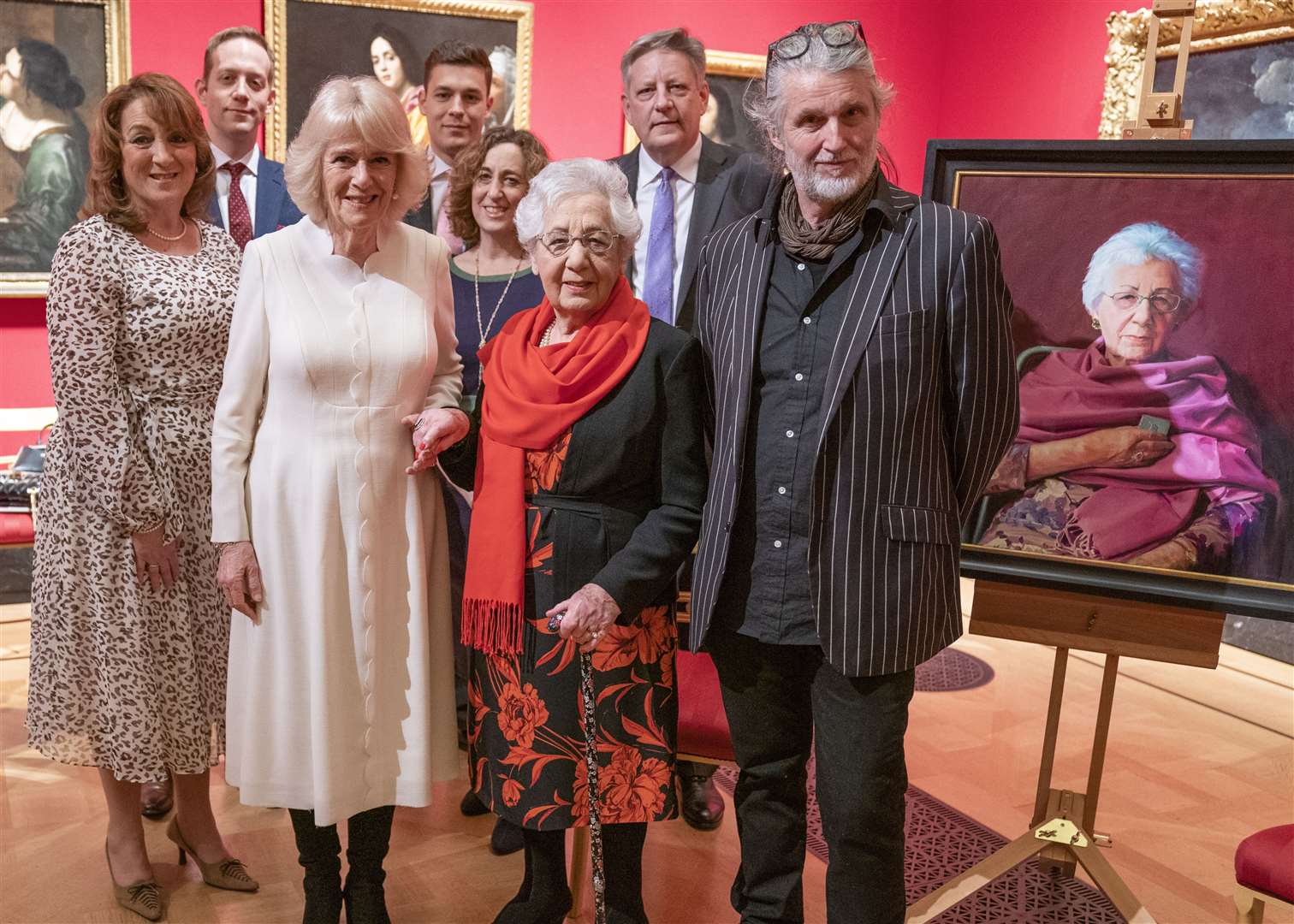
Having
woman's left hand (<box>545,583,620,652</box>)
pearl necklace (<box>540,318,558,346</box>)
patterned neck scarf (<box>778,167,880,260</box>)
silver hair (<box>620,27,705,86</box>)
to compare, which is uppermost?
A: silver hair (<box>620,27,705,86</box>)

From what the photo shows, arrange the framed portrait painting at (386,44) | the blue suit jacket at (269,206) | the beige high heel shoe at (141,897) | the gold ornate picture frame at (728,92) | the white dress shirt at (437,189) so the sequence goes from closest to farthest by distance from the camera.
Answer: the beige high heel shoe at (141,897), the blue suit jacket at (269,206), the white dress shirt at (437,189), the framed portrait painting at (386,44), the gold ornate picture frame at (728,92)

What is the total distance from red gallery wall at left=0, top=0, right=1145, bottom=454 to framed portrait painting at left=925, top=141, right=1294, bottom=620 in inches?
99.1

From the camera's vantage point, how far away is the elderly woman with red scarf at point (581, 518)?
2.07 m

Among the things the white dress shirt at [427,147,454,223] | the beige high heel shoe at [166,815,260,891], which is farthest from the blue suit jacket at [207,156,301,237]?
the beige high heel shoe at [166,815,260,891]

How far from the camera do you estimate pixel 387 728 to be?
2.32m

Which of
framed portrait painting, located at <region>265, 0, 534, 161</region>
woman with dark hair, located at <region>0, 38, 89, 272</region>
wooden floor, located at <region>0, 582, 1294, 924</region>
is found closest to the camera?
wooden floor, located at <region>0, 582, 1294, 924</region>

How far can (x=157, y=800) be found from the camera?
3.21m

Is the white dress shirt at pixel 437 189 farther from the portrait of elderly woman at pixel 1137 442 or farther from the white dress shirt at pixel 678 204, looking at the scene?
the portrait of elderly woman at pixel 1137 442

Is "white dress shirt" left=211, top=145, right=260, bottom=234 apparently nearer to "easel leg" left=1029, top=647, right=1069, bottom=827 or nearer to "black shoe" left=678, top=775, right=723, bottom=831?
"black shoe" left=678, top=775, right=723, bottom=831

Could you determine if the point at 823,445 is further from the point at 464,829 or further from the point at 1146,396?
the point at 464,829

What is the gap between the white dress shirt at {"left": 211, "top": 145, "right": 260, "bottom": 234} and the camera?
3.37 m

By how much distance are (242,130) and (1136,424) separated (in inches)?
106

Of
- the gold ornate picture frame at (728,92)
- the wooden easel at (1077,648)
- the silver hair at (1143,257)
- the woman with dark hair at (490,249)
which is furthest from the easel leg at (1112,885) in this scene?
the gold ornate picture frame at (728,92)

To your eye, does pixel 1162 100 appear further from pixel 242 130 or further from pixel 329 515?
pixel 242 130
